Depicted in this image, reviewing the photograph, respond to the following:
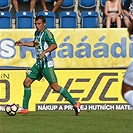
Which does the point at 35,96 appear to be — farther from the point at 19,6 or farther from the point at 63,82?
the point at 19,6

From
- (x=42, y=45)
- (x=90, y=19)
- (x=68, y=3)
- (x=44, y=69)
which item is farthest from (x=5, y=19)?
(x=44, y=69)

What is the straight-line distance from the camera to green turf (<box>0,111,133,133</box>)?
368 inches

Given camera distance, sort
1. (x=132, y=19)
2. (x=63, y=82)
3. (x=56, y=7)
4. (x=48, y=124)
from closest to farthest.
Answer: (x=132, y=19) → (x=48, y=124) → (x=63, y=82) → (x=56, y=7)

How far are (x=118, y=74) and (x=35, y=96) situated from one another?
1907mm

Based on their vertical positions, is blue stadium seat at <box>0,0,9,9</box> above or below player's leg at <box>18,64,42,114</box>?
above

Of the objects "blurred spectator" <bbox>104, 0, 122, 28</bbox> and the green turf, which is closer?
the green turf

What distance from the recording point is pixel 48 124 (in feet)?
34.0

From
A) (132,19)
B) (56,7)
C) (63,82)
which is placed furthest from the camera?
(56,7)

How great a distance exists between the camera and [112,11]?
1590 centimetres

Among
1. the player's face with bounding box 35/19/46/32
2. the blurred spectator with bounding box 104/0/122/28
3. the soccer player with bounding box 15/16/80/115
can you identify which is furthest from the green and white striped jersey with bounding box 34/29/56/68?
the blurred spectator with bounding box 104/0/122/28

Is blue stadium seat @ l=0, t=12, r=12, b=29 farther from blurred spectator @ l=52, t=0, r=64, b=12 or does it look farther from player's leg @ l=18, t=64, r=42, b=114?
player's leg @ l=18, t=64, r=42, b=114

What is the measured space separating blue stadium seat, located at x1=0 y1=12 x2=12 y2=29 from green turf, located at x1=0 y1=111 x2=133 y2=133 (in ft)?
12.0

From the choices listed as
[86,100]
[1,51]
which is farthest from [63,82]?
[1,51]

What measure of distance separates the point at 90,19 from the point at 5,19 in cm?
221
